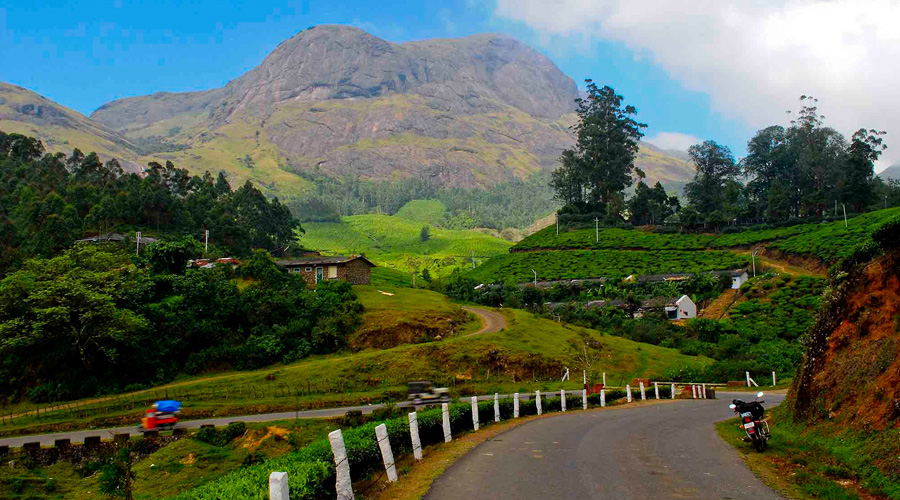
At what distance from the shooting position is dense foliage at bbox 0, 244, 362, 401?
4206 centimetres

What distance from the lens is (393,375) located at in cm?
4028

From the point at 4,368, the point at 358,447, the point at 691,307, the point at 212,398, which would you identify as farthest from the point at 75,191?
the point at 358,447

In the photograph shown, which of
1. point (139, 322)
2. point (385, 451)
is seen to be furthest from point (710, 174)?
point (385, 451)

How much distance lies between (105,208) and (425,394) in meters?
62.2

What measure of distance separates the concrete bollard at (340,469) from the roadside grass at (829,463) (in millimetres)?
6439

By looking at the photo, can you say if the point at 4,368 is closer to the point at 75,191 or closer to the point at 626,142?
the point at 75,191

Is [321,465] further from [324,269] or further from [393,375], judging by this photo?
[324,269]

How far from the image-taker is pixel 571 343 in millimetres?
50000

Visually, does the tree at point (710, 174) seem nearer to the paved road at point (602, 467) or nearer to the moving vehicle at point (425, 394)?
the moving vehicle at point (425, 394)

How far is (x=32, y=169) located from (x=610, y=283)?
82.4m

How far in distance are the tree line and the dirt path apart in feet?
182

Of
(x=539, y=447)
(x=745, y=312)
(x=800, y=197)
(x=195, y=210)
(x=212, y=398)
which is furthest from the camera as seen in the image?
(x=800, y=197)

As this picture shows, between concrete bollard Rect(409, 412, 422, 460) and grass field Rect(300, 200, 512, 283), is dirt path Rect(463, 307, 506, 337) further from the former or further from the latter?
grass field Rect(300, 200, 512, 283)

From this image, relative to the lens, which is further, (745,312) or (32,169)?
(32,169)
